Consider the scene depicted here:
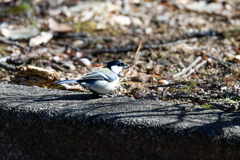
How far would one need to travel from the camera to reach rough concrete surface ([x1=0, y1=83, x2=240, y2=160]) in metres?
1.66

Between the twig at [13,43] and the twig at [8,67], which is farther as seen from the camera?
the twig at [13,43]

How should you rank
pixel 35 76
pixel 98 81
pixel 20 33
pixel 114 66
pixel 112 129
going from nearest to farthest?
pixel 112 129, pixel 98 81, pixel 114 66, pixel 35 76, pixel 20 33

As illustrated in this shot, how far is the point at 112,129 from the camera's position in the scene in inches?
70.2

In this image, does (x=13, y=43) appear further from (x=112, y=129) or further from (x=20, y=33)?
(x=112, y=129)

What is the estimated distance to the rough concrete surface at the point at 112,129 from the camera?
5.45 ft

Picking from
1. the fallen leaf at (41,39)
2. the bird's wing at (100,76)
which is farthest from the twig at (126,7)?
the bird's wing at (100,76)

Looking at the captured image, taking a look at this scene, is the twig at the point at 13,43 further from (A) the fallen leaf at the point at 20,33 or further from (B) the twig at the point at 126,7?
(B) the twig at the point at 126,7

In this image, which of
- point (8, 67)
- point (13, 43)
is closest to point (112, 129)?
point (8, 67)

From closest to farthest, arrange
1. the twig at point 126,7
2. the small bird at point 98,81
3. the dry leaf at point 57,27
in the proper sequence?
the small bird at point 98,81, the dry leaf at point 57,27, the twig at point 126,7

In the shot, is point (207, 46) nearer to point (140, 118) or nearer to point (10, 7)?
point (140, 118)

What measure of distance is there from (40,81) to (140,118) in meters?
1.29

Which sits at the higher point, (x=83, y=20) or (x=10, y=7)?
(x=10, y=7)

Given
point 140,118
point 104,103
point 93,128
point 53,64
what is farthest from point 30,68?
point 140,118

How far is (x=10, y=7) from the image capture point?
5.10 meters
